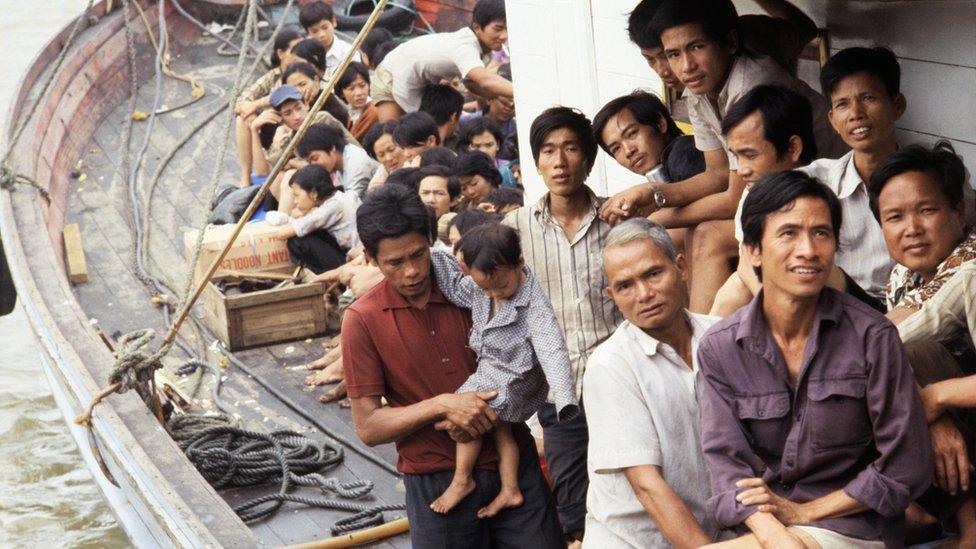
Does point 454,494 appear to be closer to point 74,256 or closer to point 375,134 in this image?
point 375,134

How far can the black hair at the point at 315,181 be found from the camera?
6.97 meters

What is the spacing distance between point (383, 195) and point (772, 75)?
1405 mm

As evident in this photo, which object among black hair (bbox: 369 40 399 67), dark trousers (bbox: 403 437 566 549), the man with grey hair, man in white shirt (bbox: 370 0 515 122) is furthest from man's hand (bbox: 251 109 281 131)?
the man with grey hair

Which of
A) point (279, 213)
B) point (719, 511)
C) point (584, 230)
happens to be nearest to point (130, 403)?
point (279, 213)

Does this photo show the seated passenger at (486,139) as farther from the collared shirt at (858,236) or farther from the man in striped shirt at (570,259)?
the collared shirt at (858,236)

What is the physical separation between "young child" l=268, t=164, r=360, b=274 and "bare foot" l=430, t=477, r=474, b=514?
352 cm

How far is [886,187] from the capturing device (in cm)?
320

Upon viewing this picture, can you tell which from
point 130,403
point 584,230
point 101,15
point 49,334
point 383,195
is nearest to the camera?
point 383,195

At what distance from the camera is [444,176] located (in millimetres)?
6039

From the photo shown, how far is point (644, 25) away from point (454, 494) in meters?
1.76

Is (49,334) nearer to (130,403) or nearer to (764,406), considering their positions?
(130,403)

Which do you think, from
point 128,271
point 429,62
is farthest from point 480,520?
point 128,271

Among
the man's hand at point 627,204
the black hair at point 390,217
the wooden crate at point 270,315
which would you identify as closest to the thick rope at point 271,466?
the wooden crate at point 270,315

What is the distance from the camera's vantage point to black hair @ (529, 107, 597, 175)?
4039mm
